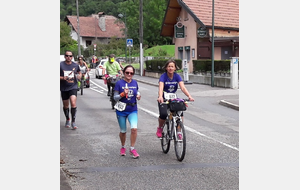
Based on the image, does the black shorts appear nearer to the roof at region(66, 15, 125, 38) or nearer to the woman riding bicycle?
the woman riding bicycle

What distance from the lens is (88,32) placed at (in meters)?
91.1

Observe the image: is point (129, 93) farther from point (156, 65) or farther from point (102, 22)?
point (102, 22)

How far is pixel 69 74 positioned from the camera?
11.1 m

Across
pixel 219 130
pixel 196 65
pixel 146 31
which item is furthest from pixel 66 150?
pixel 146 31

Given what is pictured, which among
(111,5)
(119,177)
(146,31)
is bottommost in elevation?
(119,177)

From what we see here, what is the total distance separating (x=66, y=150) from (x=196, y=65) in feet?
71.9

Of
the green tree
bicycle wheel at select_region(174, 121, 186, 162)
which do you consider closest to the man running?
bicycle wheel at select_region(174, 121, 186, 162)

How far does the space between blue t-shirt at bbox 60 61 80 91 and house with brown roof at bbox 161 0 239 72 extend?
74.9 feet

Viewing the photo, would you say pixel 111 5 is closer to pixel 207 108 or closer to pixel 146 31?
pixel 146 31

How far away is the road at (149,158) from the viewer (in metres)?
6.71

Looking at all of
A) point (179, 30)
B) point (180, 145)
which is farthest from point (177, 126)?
point (179, 30)

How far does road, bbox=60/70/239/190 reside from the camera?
6.71 metres

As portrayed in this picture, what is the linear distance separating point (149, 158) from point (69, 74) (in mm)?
3653

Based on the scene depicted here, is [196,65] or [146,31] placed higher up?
[146,31]
